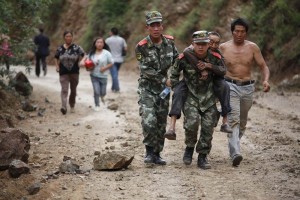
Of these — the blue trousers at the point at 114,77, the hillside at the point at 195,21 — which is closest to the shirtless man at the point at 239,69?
the hillside at the point at 195,21

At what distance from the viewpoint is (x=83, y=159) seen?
819 centimetres

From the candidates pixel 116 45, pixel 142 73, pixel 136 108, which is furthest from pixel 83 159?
pixel 116 45

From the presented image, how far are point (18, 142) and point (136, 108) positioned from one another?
6147 mm

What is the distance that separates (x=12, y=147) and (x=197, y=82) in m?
2.70

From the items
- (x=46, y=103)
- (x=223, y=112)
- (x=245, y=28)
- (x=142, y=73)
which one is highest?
(x=245, y=28)

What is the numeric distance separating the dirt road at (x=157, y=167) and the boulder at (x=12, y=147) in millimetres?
248

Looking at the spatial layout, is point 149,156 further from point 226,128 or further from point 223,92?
point 223,92

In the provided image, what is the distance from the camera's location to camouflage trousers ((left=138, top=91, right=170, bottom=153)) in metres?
7.59

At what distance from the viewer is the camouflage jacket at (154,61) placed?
766 cm

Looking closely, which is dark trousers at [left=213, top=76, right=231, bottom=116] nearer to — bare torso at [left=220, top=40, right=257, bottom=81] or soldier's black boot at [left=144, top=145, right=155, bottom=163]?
bare torso at [left=220, top=40, right=257, bottom=81]

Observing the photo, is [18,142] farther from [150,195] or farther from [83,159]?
[150,195]

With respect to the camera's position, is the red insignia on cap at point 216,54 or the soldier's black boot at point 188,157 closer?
the red insignia on cap at point 216,54

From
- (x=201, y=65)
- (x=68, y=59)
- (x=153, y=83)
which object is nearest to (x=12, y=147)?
(x=153, y=83)

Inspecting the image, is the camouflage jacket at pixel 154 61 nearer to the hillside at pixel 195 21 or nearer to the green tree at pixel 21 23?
the green tree at pixel 21 23
